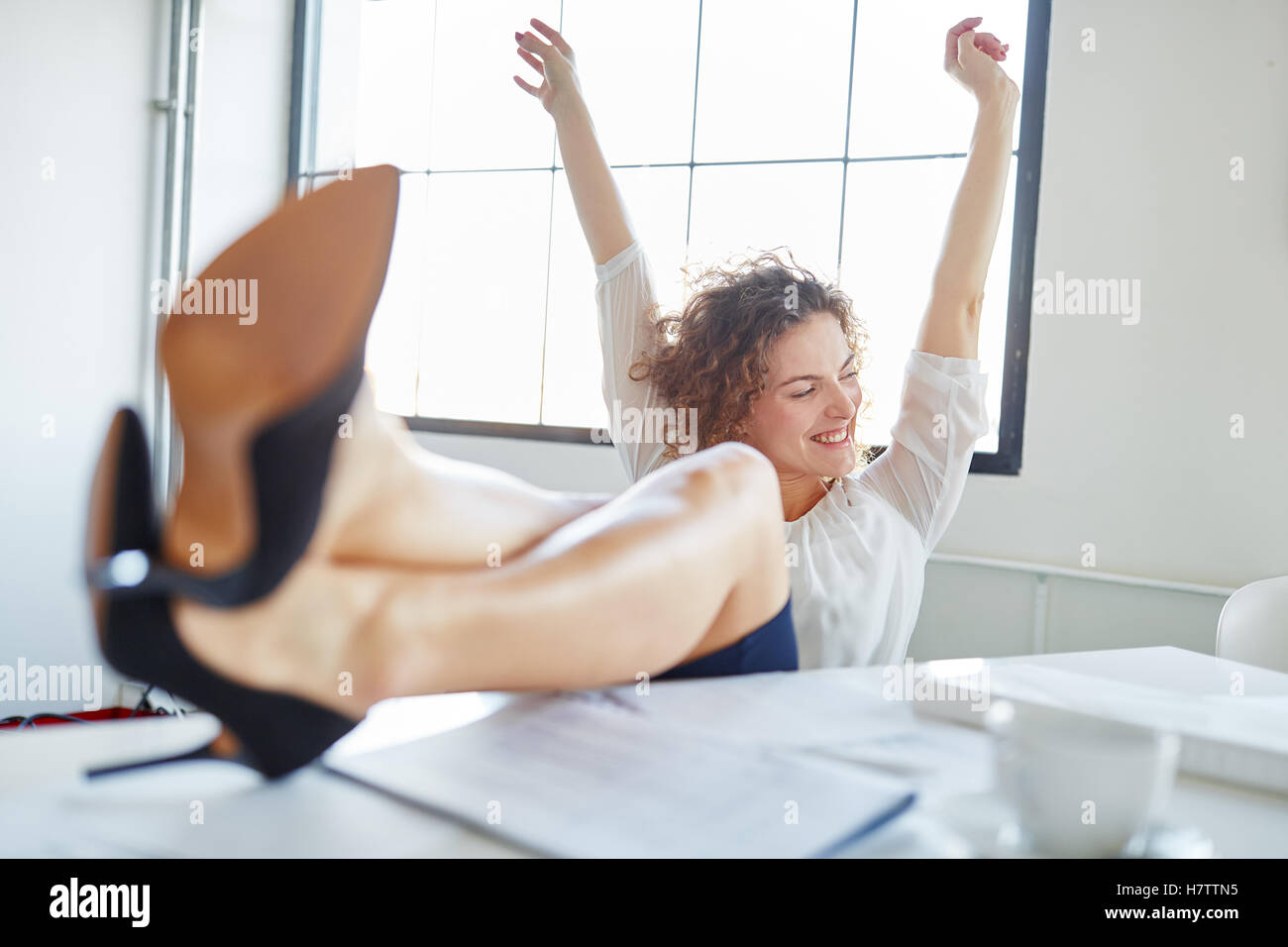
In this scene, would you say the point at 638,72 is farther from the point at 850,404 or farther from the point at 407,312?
the point at 850,404

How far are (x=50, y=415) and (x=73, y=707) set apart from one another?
0.82m

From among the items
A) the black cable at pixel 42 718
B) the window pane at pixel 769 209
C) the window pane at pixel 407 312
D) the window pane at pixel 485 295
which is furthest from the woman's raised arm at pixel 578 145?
the black cable at pixel 42 718

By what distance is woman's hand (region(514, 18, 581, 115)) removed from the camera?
4.81ft

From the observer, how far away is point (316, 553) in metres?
0.46

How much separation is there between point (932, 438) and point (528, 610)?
923mm

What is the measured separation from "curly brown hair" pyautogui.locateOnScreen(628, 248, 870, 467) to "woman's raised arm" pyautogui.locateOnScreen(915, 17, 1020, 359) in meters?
0.16

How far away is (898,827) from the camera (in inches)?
19.0

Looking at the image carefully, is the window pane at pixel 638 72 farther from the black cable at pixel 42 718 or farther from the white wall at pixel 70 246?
the black cable at pixel 42 718

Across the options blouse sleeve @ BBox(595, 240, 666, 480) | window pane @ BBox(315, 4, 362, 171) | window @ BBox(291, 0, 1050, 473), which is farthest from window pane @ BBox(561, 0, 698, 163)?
blouse sleeve @ BBox(595, 240, 666, 480)

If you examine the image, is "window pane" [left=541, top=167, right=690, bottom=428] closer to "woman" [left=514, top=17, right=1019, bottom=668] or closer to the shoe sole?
"woman" [left=514, top=17, right=1019, bottom=668]

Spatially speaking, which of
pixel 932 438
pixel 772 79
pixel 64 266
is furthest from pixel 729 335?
pixel 64 266

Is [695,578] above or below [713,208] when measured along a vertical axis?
below
